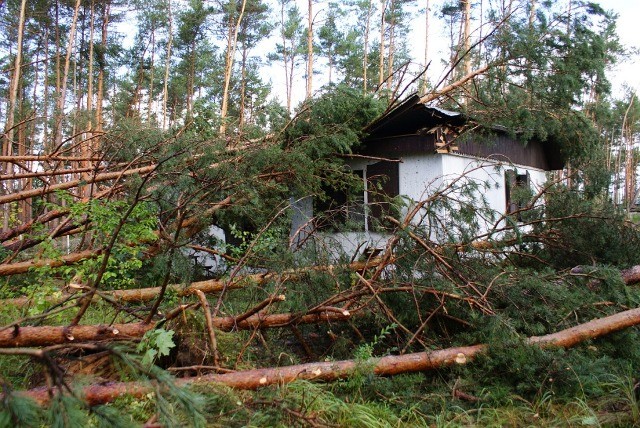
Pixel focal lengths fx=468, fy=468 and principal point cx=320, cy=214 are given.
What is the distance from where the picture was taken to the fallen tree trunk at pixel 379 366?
9.55 feet

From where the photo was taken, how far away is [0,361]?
4.11 m

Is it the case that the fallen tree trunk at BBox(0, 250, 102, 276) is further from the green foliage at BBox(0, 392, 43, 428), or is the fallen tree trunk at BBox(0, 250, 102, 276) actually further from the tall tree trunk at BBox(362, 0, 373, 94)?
the tall tree trunk at BBox(362, 0, 373, 94)

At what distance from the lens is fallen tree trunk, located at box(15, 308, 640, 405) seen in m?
2.91

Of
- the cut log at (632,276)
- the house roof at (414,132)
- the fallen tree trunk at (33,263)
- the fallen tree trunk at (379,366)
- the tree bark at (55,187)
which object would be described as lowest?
the fallen tree trunk at (379,366)

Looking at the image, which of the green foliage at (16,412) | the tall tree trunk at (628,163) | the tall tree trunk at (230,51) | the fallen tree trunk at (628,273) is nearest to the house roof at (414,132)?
the fallen tree trunk at (628,273)

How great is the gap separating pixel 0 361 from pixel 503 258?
5.67 meters

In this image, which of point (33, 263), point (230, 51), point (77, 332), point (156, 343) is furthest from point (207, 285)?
point (230, 51)

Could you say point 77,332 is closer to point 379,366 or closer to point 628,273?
point 379,366

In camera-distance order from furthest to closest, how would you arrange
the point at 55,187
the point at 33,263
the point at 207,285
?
the point at 55,187 < the point at 207,285 < the point at 33,263

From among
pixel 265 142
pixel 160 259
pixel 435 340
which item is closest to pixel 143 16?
pixel 265 142

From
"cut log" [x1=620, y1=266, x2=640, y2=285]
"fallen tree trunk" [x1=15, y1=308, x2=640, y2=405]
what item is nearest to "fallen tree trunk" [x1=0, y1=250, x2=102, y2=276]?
"fallen tree trunk" [x1=15, y1=308, x2=640, y2=405]

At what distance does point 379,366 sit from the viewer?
3754 mm

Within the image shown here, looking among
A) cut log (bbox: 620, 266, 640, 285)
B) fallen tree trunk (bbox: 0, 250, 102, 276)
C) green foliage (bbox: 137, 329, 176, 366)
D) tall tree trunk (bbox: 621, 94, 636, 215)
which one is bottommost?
green foliage (bbox: 137, 329, 176, 366)

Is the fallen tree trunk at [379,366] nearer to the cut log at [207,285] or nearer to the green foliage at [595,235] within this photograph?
the cut log at [207,285]
